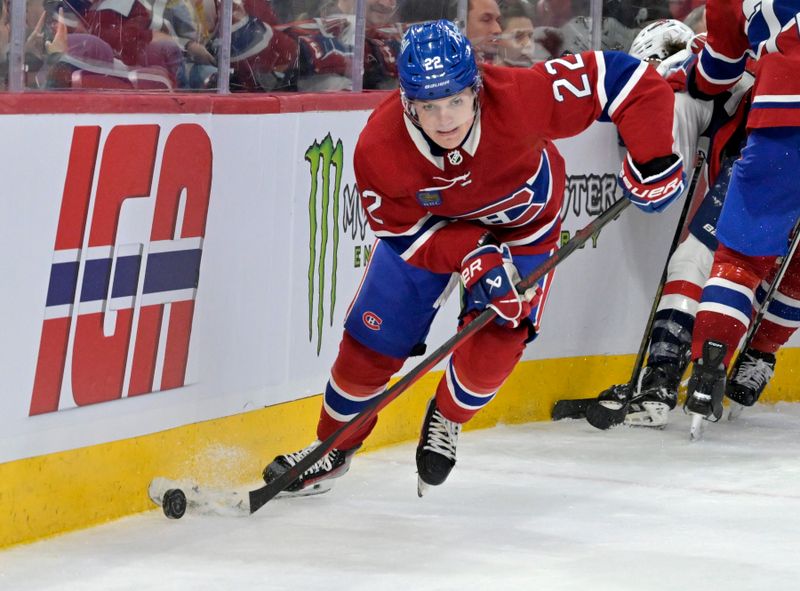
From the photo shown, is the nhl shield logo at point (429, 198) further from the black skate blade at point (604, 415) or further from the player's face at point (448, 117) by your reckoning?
the black skate blade at point (604, 415)

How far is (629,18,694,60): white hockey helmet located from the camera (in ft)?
15.1


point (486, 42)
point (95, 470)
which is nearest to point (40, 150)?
point (95, 470)

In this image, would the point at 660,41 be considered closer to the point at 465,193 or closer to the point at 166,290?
the point at 465,193

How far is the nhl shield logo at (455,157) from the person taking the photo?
9.71 feet

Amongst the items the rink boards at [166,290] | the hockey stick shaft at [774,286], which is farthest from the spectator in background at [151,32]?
the hockey stick shaft at [774,286]

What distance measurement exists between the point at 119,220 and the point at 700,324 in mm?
1745

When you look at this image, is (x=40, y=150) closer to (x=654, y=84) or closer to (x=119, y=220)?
(x=119, y=220)

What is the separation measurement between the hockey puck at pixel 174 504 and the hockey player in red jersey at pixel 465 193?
0.92 ft

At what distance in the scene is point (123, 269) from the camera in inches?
121

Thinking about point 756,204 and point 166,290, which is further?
point 756,204

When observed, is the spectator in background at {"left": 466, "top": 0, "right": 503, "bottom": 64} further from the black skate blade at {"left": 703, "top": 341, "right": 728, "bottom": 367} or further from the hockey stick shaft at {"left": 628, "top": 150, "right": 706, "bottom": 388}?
the black skate blade at {"left": 703, "top": 341, "right": 728, "bottom": 367}

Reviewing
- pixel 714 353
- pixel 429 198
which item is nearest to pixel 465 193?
pixel 429 198

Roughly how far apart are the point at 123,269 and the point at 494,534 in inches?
38.4

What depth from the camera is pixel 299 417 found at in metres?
3.70
